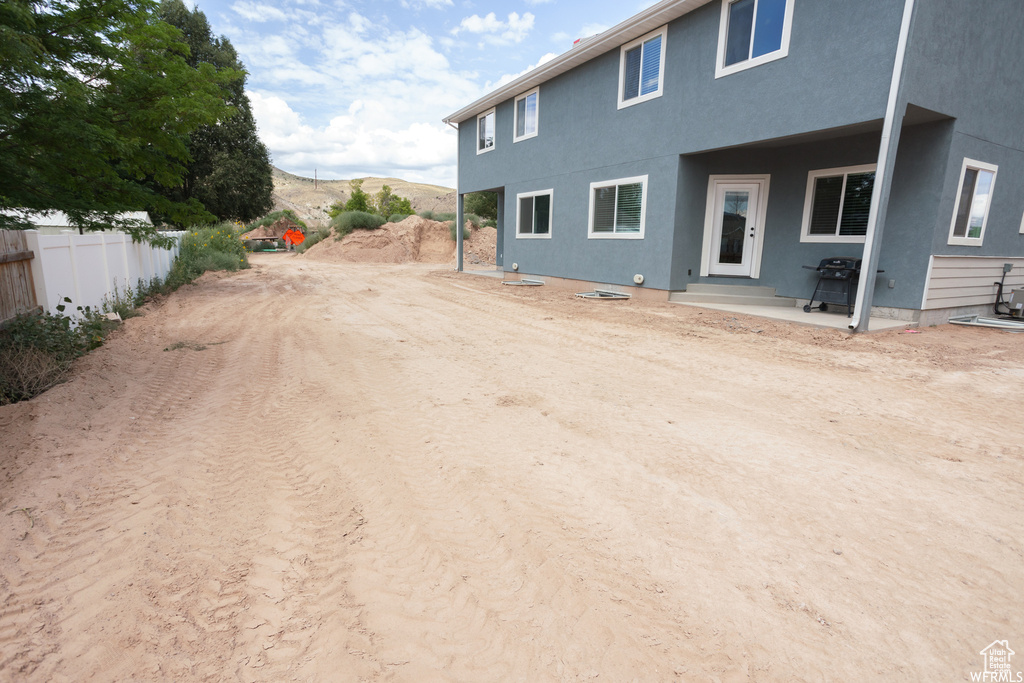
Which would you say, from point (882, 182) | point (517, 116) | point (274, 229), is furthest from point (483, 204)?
point (882, 182)

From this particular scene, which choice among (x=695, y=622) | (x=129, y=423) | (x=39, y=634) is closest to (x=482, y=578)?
(x=695, y=622)

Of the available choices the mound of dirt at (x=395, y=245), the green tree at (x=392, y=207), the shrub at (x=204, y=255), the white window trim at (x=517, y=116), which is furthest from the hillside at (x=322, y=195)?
the white window trim at (x=517, y=116)

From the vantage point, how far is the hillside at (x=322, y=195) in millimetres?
86688

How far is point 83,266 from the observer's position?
7.25 metres

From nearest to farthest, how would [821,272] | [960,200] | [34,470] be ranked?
[34,470], [960,200], [821,272]

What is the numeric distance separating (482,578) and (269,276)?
15.4 meters

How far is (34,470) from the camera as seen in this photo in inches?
124

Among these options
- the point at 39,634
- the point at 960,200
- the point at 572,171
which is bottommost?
the point at 39,634

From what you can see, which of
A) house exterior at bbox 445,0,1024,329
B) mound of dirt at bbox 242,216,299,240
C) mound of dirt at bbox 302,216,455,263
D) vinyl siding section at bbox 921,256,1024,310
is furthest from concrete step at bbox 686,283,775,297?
mound of dirt at bbox 242,216,299,240

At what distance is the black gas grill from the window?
11.2 meters

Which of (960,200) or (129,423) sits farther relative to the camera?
(960,200)

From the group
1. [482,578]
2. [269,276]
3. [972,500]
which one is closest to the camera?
[482,578]

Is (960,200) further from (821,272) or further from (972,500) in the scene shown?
(972,500)

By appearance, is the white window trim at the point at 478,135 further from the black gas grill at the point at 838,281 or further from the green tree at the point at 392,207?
the green tree at the point at 392,207
